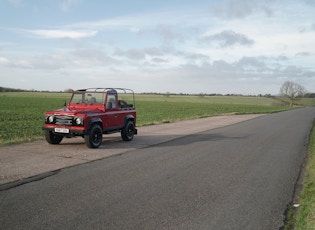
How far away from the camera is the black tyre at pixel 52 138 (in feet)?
37.4

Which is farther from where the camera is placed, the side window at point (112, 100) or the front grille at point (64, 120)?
the side window at point (112, 100)

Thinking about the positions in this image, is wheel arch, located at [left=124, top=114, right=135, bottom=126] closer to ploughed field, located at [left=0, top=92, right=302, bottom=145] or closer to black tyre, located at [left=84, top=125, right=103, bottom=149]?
black tyre, located at [left=84, top=125, right=103, bottom=149]

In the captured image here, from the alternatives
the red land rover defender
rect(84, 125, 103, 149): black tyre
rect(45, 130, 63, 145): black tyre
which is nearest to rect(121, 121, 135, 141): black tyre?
the red land rover defender

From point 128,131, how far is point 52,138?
3049mm

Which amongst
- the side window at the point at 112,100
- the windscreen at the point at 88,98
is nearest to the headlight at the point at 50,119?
the windscreen at the point at 88,98

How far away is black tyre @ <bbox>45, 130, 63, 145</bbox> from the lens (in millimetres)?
11398

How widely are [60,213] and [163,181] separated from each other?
8.48 feet

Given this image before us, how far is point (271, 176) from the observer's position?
25.5 feet

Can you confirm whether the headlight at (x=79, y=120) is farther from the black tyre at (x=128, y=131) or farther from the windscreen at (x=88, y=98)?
the black tyre at (x=128, y=131)

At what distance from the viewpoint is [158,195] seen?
5930 millimetres

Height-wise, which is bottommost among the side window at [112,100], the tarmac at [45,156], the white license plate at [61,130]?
the tarmac at [45,156]

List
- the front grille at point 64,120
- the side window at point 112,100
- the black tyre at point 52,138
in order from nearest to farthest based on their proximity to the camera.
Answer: the front grille at point 64,120, the black tyre at point 52,138, the side window at point 112,100

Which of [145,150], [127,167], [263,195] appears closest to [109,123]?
[145,150]

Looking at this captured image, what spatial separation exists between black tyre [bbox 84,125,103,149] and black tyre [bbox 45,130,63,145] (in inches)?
56.6
